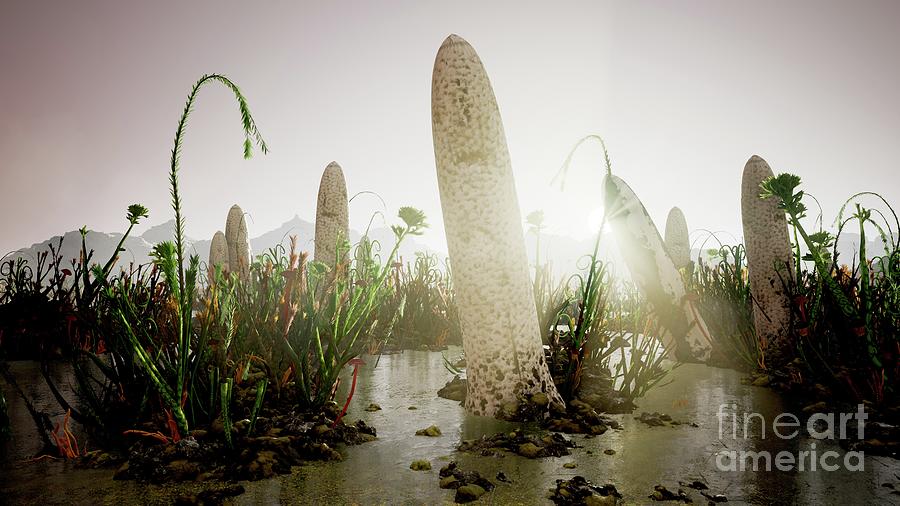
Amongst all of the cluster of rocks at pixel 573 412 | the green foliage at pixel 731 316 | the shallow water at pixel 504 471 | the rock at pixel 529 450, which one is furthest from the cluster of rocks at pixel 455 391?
the green foliage at pixel 731 316

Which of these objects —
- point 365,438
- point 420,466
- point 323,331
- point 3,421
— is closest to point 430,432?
point 365,438

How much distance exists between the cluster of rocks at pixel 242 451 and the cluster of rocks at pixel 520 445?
0.55 metres

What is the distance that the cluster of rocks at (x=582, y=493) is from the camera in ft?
5.19

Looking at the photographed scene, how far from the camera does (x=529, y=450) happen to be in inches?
81.0

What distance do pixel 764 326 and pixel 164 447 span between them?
4.53 meters

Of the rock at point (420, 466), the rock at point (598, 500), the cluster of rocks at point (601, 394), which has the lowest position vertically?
the rock at point (420, 466)

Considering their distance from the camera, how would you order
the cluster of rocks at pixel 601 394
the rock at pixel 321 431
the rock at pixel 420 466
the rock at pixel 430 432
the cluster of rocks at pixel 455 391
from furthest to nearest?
the cluster of rocks at pixel 455 391
the cluster of rocks at pixel 601 394
the rock at pixel 430 432
the rock at pixel 321 431
the rock at pixel 420 466

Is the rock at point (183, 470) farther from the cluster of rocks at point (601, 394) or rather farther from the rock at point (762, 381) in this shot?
the rock at point (762, 381)

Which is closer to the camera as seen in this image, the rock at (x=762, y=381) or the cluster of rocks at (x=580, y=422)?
the cluster of rocks at (x=580, y=422)

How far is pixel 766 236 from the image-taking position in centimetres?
403

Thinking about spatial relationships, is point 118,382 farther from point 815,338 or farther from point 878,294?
point 878,294

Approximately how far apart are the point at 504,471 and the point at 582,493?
1.21ft

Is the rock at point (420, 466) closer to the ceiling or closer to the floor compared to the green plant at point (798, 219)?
closer to the floor

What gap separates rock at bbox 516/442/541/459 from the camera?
6.72 ft
